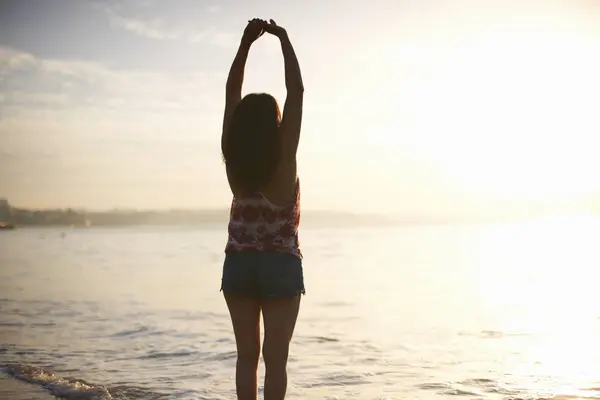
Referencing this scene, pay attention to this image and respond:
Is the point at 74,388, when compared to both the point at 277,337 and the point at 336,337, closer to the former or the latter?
the point at 277,337

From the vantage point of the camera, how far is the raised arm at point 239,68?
11.7ft

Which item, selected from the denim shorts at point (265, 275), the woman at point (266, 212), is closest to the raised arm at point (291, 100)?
the woman at point (266, 212)

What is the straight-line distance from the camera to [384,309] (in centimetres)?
1190

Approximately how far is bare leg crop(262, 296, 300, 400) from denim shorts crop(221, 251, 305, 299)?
0.06m

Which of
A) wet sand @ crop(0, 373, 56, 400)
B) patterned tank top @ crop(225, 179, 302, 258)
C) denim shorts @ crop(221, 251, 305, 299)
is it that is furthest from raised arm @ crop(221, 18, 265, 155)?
wet sand @ crop(0, 373, 56, 400)

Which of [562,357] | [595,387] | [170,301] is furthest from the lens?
[170,301]

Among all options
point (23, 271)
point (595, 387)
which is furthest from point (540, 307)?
point (23, 271)

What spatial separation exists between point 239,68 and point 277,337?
136 centimetres

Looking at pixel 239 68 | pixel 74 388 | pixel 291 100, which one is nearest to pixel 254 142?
pixel 291 100

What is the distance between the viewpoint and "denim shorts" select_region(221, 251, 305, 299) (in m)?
3.30

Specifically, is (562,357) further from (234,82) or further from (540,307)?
(234,82)

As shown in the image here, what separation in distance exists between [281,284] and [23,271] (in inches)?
722

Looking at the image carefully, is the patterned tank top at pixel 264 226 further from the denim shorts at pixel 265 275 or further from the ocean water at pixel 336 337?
the ocean water at pixel 336 337

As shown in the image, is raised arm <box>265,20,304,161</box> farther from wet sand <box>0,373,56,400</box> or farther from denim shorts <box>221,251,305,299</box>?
wet sand <box>0,373,56,400</box>
